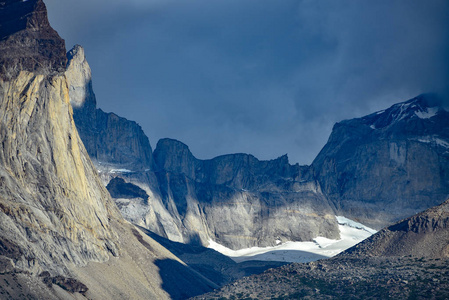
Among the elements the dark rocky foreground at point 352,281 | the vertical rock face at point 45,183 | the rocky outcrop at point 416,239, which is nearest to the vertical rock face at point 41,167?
the vertical rock face at point 45,183

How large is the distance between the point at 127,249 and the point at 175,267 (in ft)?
54.4

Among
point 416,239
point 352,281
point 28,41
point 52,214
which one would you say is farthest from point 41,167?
point 416,239

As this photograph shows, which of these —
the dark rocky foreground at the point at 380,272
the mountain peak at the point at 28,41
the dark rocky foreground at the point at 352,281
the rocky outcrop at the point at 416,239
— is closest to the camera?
the dark rocky foreground at the point at 352,281

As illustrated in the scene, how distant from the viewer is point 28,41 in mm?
179125

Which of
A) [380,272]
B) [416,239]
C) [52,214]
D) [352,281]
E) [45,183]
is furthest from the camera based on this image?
[416,239]

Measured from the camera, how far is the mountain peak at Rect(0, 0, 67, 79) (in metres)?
168

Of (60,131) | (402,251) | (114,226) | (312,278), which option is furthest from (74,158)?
(402,251)

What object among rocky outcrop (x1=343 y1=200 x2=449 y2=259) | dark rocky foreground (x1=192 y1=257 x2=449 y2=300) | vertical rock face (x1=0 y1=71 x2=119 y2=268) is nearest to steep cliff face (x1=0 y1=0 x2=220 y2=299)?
vertical rock face (x1=0 y1=71 x2=119 y2=268)

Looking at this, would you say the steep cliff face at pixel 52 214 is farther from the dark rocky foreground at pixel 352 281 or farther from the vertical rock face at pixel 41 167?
the dark rocky foreground at pixel 352 281

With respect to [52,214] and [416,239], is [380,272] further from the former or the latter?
[52,214]

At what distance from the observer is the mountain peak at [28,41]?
551 ft

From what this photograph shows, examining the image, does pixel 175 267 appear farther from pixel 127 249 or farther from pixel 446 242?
pixel 446 242

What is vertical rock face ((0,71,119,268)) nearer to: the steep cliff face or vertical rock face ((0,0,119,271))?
vertical rock face ((0,0,119,271))

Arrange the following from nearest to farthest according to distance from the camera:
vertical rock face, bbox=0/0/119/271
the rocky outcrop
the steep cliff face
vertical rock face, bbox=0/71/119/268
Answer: the steep cliff face < vertical rock face, bbox=0/71/119/268 < vertical rock face, bbox=0/0/119/271 < the rocky outcrop
